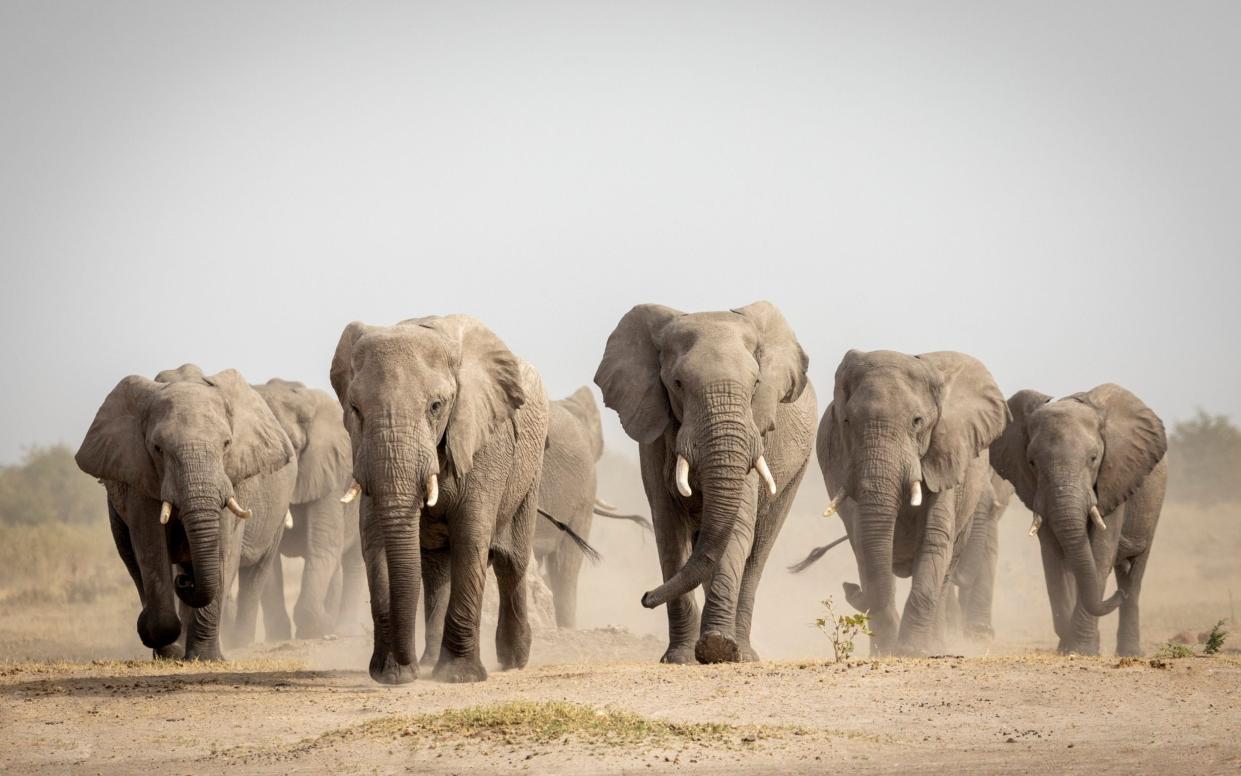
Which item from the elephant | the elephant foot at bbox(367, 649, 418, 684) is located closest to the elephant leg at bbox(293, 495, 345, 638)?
the elephant

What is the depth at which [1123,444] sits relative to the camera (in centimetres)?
1948

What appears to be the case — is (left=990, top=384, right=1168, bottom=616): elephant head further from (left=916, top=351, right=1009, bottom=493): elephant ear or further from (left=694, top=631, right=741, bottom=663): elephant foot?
(left=694, top=631, right=741, bottom=663): elephant foot

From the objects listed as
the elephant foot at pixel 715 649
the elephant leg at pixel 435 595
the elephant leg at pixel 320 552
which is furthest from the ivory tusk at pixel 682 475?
the elephant leg at pixel 320 552

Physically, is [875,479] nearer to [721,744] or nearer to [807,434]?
[807,434]

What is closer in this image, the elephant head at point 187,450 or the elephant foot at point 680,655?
the elephant foot at point 680,655

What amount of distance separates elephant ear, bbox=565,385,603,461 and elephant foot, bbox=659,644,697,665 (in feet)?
32.8

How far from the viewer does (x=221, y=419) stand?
15414mm

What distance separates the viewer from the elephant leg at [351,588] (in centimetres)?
2488

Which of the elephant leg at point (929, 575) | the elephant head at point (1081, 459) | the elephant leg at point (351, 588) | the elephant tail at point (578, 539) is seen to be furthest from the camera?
the elephant leg at point (351, 588)

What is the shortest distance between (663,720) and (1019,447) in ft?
33.5

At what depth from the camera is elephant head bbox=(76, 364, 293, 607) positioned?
14.8m

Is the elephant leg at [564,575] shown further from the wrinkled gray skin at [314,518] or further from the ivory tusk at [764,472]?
the ivory tusk at [764,472]

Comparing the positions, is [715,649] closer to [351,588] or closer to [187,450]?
[187,450]

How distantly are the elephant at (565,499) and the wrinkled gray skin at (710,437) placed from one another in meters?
6.61
